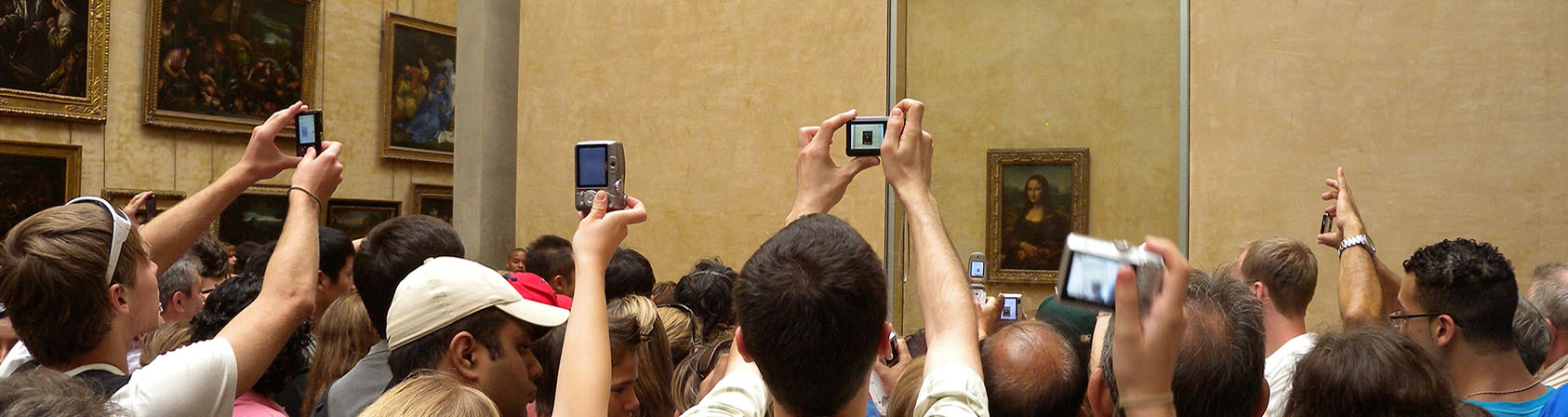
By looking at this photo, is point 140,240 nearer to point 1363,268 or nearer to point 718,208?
point 1363,268

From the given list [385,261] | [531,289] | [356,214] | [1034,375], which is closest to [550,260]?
[385,261]

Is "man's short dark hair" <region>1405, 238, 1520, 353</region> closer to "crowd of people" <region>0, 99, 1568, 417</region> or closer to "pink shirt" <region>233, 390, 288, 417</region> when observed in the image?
"crowd of people" <region>0, 99, 1568, 417</region>

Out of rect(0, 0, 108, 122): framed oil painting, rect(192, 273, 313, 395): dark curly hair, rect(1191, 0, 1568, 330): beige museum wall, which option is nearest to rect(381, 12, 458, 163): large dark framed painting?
rect(0, 0, 108, 122): framed oil painting

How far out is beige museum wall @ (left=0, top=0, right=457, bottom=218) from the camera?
1445 cm

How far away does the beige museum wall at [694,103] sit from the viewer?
10.3 m

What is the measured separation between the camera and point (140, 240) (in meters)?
2.86

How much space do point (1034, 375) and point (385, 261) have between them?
7.34 feet

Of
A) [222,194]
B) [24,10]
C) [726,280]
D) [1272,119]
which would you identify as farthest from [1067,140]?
[24,10]

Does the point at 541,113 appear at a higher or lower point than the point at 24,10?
lower

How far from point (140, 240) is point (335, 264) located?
217cm

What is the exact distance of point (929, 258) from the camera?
2.45 metres

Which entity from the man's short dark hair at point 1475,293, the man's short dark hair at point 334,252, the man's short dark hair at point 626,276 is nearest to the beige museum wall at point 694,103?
the man's short dark hair at point 626,276

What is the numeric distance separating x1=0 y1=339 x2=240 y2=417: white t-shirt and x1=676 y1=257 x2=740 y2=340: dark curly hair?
2.53m

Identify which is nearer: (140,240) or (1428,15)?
(140,240)
